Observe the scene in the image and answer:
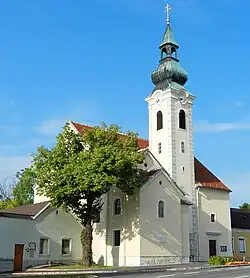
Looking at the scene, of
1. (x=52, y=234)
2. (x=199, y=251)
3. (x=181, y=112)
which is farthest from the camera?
(x=181, y=112)

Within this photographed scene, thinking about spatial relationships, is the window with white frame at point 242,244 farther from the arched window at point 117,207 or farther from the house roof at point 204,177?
the arched window at point 117,207

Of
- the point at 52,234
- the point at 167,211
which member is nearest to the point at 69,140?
the point at 52,234

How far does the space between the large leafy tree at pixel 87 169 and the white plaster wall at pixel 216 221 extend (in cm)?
1252

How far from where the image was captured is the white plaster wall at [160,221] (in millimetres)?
36438

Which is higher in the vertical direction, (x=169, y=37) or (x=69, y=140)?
(x=169, y=37)

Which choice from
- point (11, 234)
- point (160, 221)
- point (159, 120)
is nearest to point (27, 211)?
point (11, 234)

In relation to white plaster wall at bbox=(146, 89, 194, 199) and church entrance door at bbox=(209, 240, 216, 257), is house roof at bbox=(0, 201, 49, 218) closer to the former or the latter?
white plaster wall at bbox=(146, 89, 194, 199)

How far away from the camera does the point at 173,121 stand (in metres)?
46.6

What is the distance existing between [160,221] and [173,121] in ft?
41.8

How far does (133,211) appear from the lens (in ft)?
122

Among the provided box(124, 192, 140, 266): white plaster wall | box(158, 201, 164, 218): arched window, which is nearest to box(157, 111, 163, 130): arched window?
box(158, 201, 164, 218): arched window

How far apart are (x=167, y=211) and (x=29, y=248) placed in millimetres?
11956

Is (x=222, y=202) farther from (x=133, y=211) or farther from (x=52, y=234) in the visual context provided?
(x=52, y=234)

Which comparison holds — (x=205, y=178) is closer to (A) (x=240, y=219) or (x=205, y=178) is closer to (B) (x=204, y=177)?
(B) (x=204, y=177)
